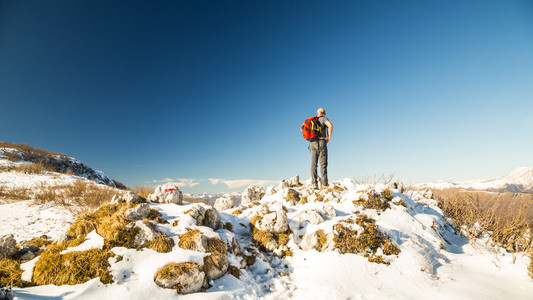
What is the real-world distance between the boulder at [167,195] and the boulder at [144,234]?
2.42 meters

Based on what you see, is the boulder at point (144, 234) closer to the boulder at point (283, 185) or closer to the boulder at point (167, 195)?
the boulder at point (167, 195)

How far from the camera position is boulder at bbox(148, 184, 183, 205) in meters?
8.09

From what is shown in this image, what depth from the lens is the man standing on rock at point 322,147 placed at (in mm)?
10773

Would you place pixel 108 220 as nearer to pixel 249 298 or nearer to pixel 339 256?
pixel 249 298

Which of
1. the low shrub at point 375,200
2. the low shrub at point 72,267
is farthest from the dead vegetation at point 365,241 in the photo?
the low shrub at point 72,267

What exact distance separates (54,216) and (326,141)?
14273 millimetres

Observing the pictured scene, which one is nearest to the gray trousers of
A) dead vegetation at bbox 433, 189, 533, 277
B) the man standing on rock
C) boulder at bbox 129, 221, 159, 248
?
the man standing on rock

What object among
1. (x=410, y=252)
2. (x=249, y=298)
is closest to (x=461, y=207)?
(x=410, y=252)

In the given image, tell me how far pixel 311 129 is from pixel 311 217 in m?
4.95

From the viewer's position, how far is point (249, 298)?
4.88 m

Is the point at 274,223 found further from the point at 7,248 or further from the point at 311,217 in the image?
the point at 7,248

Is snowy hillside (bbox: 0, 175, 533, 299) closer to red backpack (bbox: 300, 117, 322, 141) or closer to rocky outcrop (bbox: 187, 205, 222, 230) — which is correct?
rocky outcrop (bbox: 187, 205, 222, 230)

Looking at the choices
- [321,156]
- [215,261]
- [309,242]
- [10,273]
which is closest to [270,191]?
[321,156]

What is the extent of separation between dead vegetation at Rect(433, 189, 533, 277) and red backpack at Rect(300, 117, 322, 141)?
7.56 metres
